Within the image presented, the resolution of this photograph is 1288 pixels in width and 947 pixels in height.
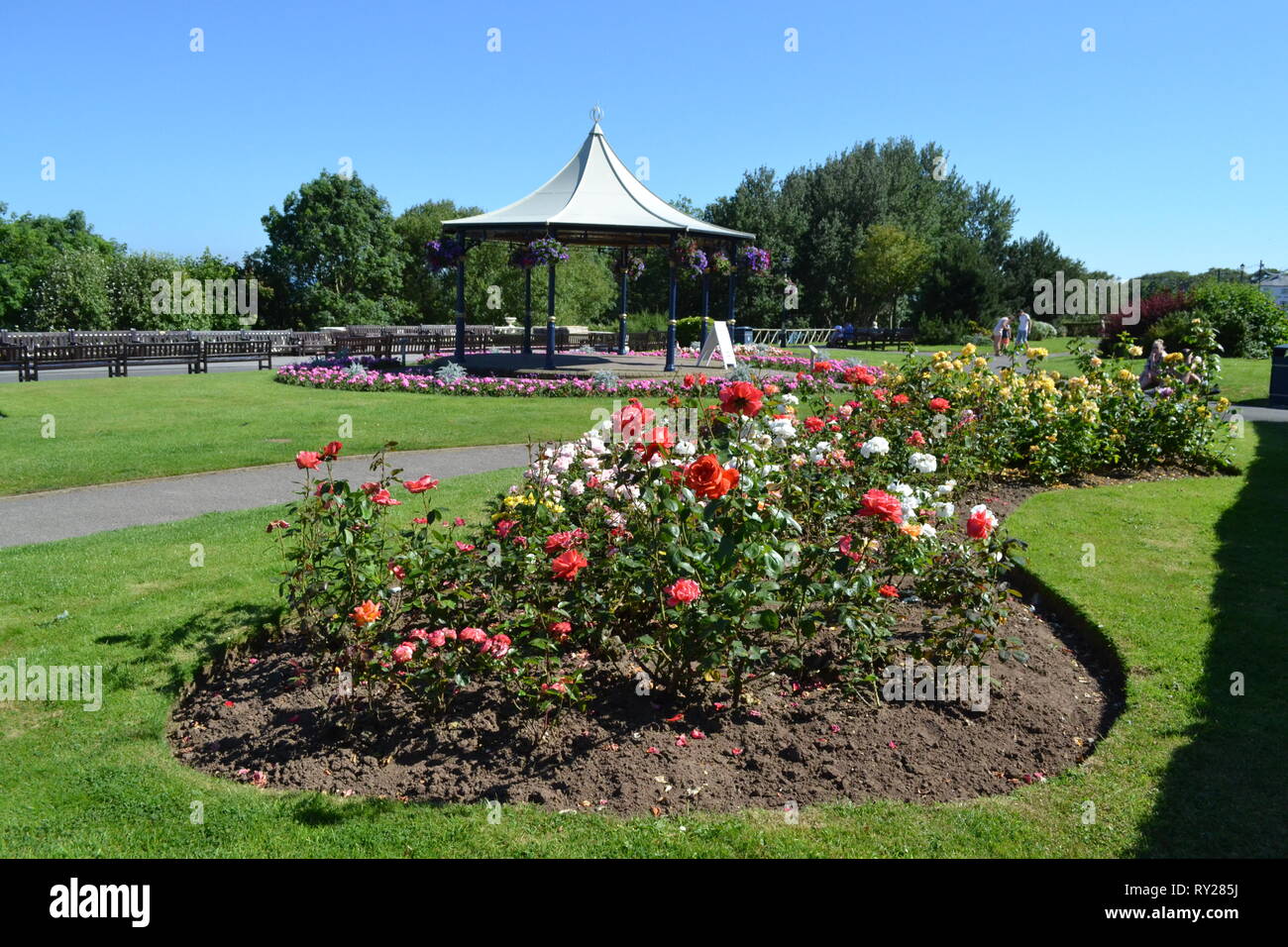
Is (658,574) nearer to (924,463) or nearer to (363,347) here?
(924,463)

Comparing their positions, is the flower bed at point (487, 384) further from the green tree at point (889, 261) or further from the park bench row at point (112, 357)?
the green tree at point (889, 261)

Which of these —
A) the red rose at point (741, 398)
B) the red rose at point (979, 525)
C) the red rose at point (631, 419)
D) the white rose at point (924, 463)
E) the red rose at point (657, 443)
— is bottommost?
the red rose at point (979, 525)

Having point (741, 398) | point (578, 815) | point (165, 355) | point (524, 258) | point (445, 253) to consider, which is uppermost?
point (445, 253)

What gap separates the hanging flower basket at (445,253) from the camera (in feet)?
70.0

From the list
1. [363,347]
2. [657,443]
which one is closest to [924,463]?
[657,443]

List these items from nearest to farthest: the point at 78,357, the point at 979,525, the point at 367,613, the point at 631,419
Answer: the point at 367,613 → the point at 979,525 → the point at 631,419 → the point at 78,357

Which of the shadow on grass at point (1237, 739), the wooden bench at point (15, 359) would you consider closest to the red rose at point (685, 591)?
the shadow on grass at point (1237, 739)

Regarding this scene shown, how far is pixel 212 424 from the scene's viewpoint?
13836 mm

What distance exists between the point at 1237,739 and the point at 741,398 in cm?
276

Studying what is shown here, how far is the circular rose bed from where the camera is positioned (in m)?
3.85

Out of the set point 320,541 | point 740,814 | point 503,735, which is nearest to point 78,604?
point 320,541

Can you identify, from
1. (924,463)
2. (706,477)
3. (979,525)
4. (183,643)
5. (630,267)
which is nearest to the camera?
(706,477)

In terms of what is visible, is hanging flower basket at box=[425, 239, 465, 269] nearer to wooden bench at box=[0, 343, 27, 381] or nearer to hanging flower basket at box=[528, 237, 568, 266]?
hanging flower basket at box=[528, 237, 568, 266]

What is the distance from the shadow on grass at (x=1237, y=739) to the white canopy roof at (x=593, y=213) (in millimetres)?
15647
